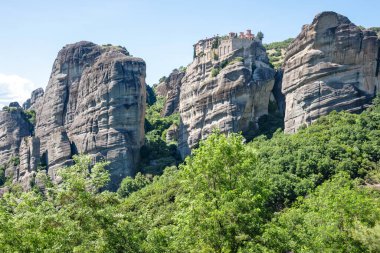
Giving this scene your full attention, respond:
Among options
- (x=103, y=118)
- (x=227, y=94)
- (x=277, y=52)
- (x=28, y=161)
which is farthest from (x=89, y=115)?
(x=277, y=52)

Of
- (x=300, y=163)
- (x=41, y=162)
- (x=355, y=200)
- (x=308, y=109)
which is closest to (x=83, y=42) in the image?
(x=41, y=162)

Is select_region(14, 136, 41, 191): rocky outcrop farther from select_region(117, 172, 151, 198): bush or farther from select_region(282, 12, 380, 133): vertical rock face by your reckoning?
select_region(282, 12, 380, 133): vertical rock face

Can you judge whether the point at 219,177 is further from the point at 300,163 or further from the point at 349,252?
the point at 300,163

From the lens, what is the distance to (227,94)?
267 feet

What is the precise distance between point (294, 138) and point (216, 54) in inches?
1096

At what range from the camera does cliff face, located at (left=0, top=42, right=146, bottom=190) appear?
86.5 meters

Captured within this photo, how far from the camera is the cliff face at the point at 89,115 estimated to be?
86500 mm

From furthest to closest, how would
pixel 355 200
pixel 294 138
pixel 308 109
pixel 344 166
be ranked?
pixel 308 109 → pixel 294 138 → pixel 344 166 → pixel 355 200

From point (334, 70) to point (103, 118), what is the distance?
37.6m

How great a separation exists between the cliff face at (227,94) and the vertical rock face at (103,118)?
8.58 meters

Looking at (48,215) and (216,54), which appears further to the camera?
(216,54)

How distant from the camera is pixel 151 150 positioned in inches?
3602

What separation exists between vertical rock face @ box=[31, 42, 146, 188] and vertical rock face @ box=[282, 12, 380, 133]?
2739 cm

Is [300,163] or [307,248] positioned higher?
[300,163]
